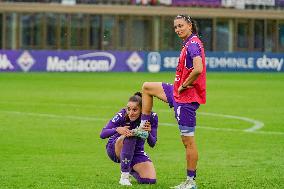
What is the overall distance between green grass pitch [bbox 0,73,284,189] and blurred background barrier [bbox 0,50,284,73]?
15217 millimetres

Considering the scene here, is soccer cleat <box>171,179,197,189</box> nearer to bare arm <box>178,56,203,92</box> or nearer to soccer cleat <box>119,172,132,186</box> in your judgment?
soccer cleat <box>119,172,132,186</box>

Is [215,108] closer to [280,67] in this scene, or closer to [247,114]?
[247,114]

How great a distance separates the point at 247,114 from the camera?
24.3 meters

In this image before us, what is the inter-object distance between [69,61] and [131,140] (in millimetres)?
41242

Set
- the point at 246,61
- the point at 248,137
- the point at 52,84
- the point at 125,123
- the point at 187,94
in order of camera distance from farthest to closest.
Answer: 1. the point at 246,61
2. the point at 52,84
3. the point at 248,137
4. the point at 125,123
5. the point at 187,94

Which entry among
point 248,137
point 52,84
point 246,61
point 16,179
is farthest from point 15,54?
point 16,179

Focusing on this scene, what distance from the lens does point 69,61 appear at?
52.0m

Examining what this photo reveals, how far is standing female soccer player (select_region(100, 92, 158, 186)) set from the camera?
1096cm

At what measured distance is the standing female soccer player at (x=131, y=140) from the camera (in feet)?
36.0

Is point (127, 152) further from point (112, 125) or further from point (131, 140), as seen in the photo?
point (112, 125)

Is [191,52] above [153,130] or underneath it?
above

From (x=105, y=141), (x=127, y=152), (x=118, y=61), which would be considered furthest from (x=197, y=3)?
(x=127, y=152)

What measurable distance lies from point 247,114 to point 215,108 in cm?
219

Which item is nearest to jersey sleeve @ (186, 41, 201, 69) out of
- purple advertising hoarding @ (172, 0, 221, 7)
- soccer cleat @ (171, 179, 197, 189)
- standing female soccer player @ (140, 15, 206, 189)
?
standing female soccer player @ (140, 15, 206, 189)
